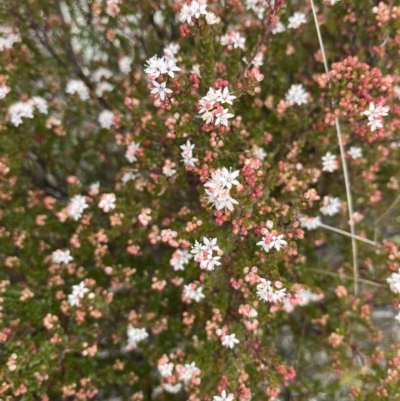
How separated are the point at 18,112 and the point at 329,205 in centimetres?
200

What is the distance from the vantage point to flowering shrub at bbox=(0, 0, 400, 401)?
2184 mm

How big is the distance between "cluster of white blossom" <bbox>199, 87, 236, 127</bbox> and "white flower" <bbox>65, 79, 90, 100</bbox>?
4.35ft

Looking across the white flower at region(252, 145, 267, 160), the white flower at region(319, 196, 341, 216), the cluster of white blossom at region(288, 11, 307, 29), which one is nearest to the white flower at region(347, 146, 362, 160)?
the white flower at region(319, 196, 341, 216)

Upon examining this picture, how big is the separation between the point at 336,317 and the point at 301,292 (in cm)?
29

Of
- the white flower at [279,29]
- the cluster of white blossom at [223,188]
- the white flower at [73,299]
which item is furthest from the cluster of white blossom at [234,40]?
the white flower at [73,299]

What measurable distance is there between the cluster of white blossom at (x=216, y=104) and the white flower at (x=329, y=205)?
3.85 ft

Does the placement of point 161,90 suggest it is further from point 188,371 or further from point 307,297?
point 307,297

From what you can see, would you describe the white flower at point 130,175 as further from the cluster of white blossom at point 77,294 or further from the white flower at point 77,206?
the cluster of white blossom at point 77,294

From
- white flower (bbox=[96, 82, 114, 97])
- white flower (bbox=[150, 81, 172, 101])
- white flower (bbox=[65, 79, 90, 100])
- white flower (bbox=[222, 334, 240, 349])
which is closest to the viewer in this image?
white flower (bbox=[150, 81, 172, 101])

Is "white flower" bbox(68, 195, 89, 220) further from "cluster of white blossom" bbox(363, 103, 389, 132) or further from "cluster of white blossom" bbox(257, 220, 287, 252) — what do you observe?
"cluster of white blossom" bbox(363, 103, 389, 132)

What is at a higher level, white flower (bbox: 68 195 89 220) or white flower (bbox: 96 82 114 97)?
white flower (bbox: 96 82 114 97)

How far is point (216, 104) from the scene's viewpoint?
5.73 feet

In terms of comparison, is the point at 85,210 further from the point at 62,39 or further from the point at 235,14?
the point at 235,14

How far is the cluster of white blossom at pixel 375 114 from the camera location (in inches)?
81.0
